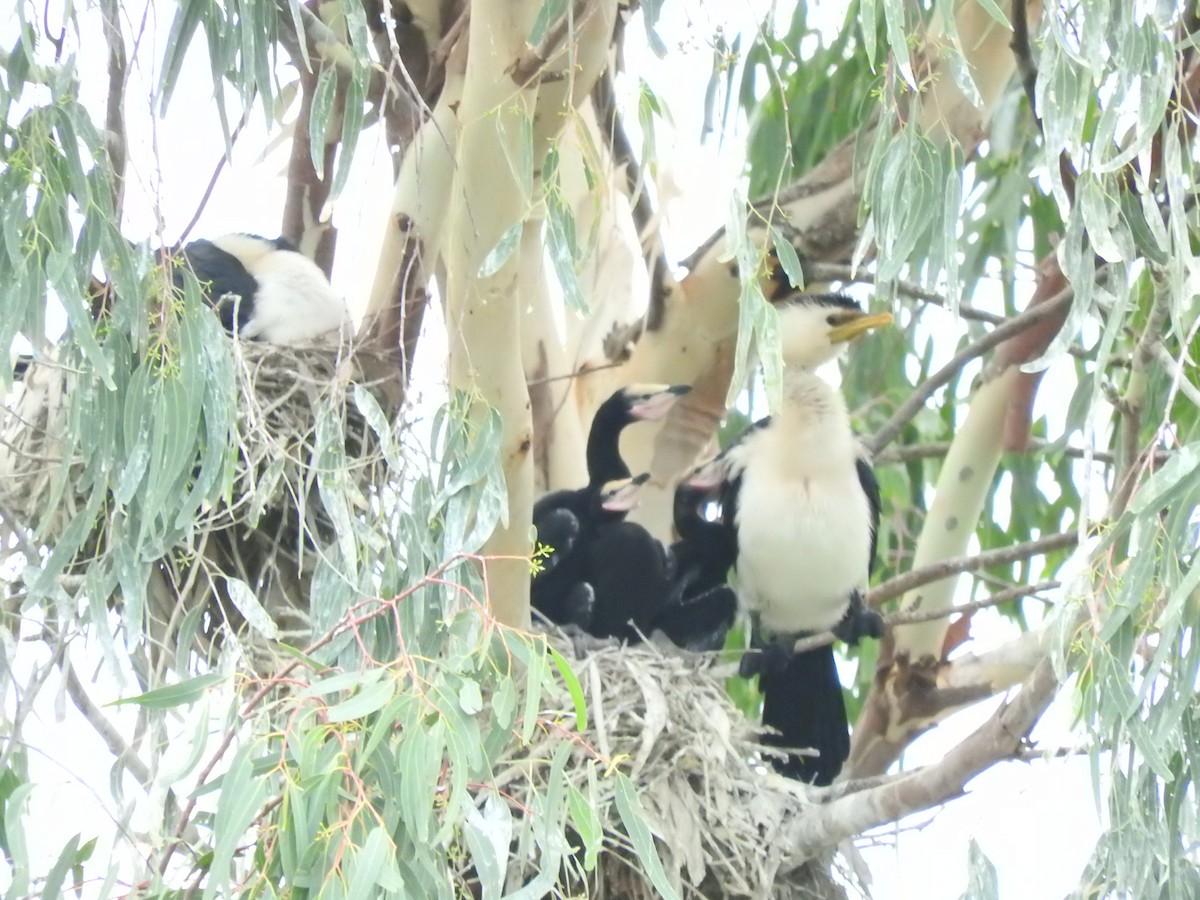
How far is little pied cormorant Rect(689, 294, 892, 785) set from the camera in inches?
115

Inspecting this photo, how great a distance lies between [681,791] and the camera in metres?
2.34

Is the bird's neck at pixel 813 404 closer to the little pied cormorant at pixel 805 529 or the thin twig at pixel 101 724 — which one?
the little pied cormorant at pixel 805 529

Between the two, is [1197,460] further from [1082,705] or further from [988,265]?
[988,265]

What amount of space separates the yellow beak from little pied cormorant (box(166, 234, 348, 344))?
934mm

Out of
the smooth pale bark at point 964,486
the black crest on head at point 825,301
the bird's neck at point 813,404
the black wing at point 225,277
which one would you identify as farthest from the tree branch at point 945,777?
the black wing at point 225,277

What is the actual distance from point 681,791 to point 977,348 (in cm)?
90

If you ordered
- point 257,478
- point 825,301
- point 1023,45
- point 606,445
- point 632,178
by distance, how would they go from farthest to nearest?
point 632,178, point 825,301, point 606,445, point 257,478, point 1023,45

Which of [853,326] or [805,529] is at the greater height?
[853,326]

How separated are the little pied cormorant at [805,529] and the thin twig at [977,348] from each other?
0.12 meters

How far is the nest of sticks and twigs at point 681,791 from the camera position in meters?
2.25

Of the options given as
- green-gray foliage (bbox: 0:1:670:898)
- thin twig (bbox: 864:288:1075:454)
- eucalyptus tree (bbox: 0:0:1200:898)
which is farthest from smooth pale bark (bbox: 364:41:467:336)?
thin twig (bbox: 864:288:1075:454)

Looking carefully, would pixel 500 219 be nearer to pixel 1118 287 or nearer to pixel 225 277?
pixel 1118 287

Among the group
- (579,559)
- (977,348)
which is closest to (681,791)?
(579,559)

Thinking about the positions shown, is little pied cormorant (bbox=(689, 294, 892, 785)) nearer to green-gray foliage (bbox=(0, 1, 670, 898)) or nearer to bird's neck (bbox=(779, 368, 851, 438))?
bird's neck (bbox=(779, 368, 851, 438))
